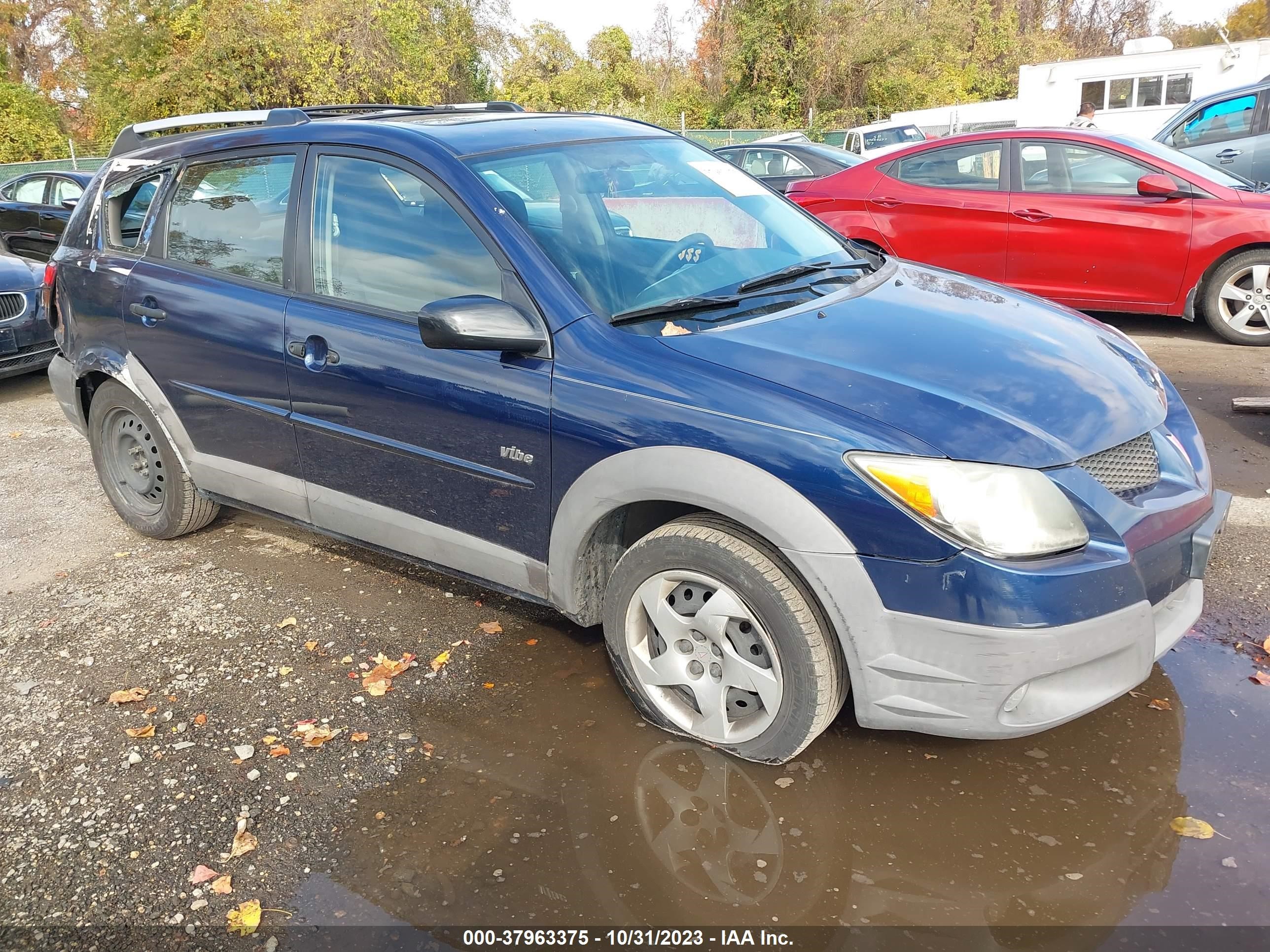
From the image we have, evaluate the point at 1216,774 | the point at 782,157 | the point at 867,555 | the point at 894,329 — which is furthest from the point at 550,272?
the point at 782,157

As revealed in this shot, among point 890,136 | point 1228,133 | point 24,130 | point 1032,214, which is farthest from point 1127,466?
point 24,130

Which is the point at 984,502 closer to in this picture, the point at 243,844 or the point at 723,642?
the point at 723,642

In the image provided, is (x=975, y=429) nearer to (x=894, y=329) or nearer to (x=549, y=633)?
(x=894, y=329)

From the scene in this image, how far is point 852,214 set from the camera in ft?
27.5

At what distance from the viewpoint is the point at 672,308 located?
319 cm

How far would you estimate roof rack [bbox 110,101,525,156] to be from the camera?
412cm

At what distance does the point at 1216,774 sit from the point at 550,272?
2.39 meters

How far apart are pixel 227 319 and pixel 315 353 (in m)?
0.55

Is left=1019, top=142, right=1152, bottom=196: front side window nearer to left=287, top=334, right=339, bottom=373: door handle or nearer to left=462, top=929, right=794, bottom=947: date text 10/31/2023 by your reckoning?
left=287, top=334, right=339, bottom=373: door handle

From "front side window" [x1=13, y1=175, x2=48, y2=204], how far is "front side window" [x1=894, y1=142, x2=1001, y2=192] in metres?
10.00

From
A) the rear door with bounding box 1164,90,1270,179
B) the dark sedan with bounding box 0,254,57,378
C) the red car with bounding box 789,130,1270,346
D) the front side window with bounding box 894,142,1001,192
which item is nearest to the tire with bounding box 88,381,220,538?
the dark sedan with bounding box 0,254,57,378

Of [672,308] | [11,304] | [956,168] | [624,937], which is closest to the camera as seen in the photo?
[624,937]

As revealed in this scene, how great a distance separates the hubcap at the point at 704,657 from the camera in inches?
113

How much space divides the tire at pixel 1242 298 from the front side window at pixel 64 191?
1186 cm
